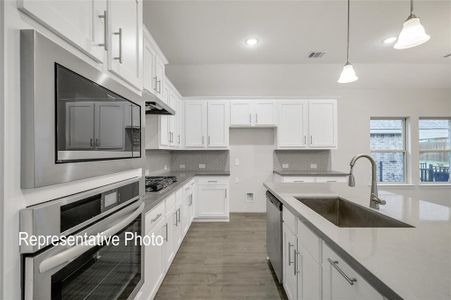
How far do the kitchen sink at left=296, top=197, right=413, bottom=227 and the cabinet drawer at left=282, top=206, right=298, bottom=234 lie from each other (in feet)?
0.60

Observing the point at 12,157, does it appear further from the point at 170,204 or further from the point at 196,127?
the point at 196,127

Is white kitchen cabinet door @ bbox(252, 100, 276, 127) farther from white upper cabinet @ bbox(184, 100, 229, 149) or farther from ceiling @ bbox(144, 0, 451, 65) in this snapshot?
ceiling @ bbox(144, 0, 451, 65)

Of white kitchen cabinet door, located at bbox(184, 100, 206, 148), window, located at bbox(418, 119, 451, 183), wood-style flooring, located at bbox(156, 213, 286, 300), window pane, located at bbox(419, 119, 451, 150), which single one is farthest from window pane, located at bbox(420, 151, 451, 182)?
white kitchen cabinet door, located at bbox(184, 100, 206, 148)

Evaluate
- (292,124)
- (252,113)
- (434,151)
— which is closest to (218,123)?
(252,113)

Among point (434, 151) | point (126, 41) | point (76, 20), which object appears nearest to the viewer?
point (76, 20)

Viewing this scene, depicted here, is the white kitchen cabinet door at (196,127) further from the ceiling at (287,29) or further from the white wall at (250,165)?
the ceiling at (287,29)

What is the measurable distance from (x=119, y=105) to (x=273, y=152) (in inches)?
162

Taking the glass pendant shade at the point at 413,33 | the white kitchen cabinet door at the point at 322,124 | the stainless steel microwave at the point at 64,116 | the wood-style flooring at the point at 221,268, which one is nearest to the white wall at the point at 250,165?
the white kitchen cabinet door at the point at 322,124

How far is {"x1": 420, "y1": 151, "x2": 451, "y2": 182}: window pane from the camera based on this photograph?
5090 millimetres

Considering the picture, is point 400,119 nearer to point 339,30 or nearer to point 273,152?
point 273,152

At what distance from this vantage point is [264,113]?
Result: 4.56 metres

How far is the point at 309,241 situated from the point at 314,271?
160 millimetres

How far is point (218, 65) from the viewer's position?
4.17m

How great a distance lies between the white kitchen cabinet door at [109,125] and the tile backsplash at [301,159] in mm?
4113
